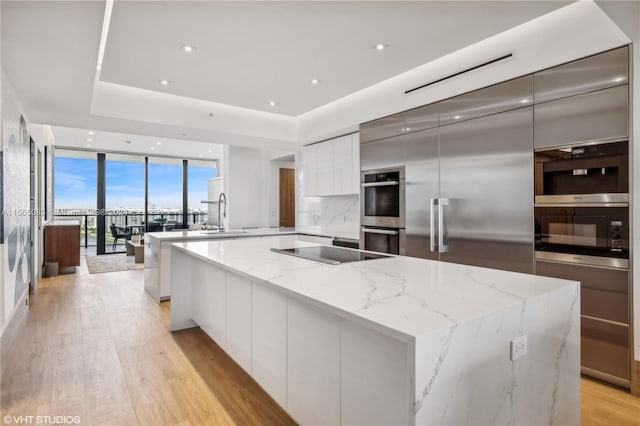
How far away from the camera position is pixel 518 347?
4.28 feet

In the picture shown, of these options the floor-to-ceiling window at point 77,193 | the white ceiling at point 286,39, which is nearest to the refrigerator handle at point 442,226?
the white ceiling at point 286,39

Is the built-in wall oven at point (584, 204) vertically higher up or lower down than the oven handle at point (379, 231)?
higher up

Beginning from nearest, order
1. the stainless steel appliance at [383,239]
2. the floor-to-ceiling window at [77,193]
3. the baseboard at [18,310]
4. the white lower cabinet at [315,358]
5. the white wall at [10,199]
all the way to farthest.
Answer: the white lower cabinet at [315,358] < the white wall at [10,199] < the baseboard at [18,310] < the stainless steel appliance at [383,239] < the floor-to-ceiling window at [77,193]

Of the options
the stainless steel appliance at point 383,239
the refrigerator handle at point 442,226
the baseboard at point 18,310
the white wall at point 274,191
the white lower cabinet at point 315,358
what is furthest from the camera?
the white wall at point 274,191

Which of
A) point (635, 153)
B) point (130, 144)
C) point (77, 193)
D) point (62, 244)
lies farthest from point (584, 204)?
point (77, 193)

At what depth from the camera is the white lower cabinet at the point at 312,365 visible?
145 centimetres

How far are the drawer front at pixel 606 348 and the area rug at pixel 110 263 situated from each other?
691 centimetres

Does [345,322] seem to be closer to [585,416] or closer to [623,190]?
[585,416]

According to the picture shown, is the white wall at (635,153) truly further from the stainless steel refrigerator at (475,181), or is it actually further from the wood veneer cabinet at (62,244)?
Result: the wood veneer cabinet at (62,244)

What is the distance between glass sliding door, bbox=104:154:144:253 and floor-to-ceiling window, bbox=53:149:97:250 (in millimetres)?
352

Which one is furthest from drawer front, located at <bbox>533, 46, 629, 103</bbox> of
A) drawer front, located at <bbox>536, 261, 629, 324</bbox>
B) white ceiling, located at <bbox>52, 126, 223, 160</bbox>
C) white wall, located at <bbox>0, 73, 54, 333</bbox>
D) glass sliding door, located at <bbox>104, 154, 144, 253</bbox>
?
glass sliding door, located at <bbox>104, 154, 144, 253</bbox>

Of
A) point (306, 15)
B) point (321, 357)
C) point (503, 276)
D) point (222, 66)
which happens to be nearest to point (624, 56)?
point (503, 276)

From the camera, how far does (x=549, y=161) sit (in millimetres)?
2643

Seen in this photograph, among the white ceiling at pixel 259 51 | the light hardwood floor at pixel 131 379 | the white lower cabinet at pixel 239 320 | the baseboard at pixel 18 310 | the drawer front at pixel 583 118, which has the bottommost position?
the light hardwood floor at pixel 131 379
